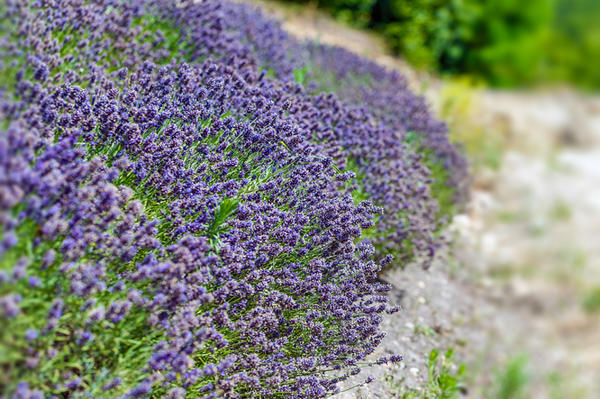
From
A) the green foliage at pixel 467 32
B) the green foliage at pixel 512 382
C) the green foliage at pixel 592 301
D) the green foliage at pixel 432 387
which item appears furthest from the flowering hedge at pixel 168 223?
the green foliage at pixel 467 32

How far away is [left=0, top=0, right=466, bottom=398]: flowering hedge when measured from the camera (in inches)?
65.6

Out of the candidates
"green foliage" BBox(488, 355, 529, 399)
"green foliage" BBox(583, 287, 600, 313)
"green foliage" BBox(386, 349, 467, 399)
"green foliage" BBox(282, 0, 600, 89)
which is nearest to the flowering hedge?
"green foliage" BBox(386, 349, 467, 399)

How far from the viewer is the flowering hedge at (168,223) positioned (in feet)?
5.47

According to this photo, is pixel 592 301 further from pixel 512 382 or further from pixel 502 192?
pixel 512 382

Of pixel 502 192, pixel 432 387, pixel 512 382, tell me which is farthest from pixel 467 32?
pixel 432 387

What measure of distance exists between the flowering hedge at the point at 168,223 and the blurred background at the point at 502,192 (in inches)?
21.2

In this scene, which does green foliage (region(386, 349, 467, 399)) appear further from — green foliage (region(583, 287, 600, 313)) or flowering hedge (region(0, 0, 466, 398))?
green foliage (region(583, 287, 600, 313))

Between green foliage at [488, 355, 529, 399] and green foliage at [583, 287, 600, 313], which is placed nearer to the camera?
green foliage at [488, 355, 529, 399]

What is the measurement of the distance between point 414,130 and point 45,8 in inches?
116

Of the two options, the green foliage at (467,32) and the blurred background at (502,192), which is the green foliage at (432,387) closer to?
the blurred background at (502,192)

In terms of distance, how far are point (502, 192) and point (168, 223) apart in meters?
6.39

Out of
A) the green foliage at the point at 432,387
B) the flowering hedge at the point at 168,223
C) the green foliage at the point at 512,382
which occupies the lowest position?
the green foliage at the point at 512,382

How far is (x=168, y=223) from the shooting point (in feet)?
7.63

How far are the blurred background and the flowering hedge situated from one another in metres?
0.54
